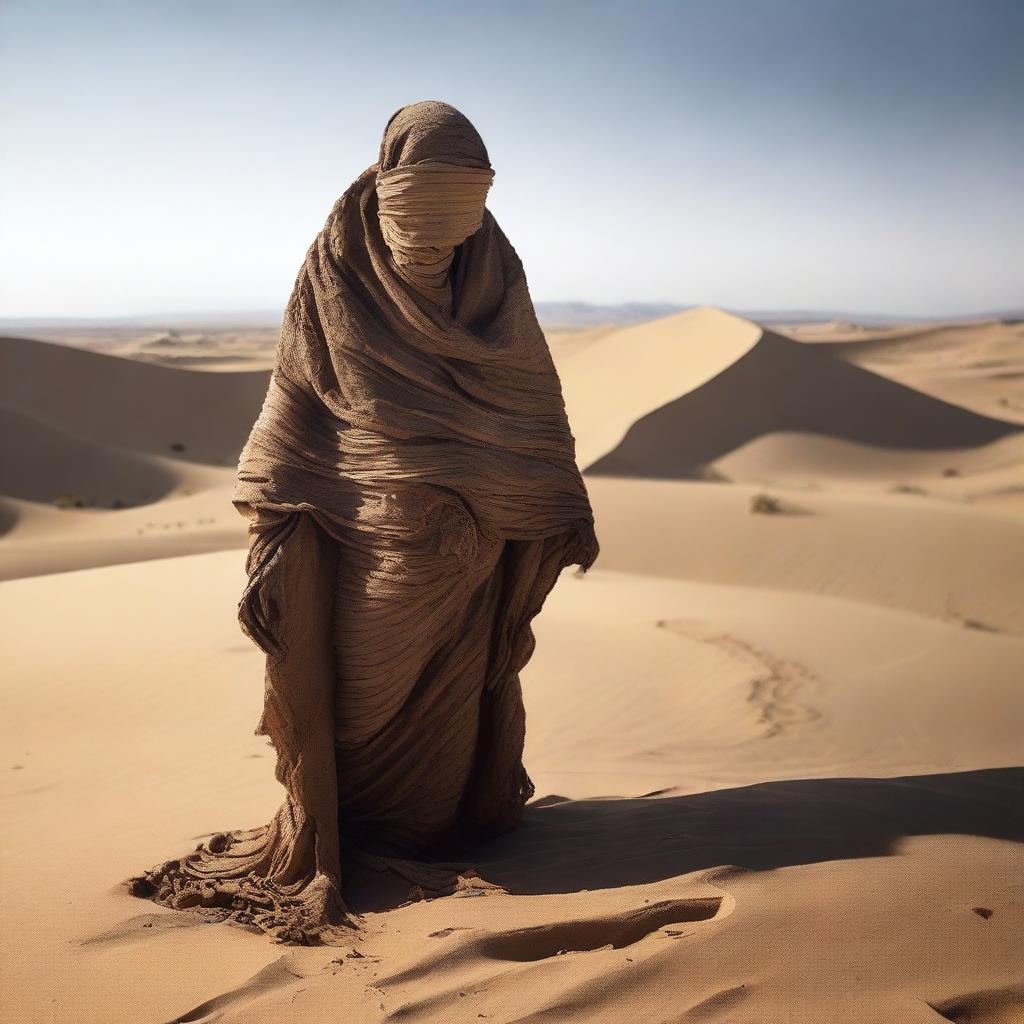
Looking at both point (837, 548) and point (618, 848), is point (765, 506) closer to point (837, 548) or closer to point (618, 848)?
point (837, 548)

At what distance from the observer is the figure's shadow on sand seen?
373 cm

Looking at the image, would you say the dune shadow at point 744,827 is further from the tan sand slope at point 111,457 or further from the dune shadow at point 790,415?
Answer: the dune shadow at point 790,415

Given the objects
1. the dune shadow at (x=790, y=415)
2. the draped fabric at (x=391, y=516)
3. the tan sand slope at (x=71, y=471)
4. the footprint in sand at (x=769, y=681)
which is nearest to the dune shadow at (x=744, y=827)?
the draped fabric at (x=391, y=516)

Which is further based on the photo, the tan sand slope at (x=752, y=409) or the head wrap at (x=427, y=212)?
the tan sand slope at (x=752, y=409)

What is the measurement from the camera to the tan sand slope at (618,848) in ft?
9.43

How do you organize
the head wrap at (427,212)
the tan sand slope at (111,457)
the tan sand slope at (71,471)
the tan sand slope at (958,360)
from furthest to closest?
the tan sand slope at (958,360), the tan sand slope at (71,471), the tan sand slope at (111,457), the head wrap at (427,212)

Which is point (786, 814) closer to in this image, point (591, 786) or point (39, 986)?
point (591, 786)

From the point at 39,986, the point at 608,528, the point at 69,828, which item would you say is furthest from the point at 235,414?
the point at 39,986

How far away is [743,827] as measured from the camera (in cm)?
405

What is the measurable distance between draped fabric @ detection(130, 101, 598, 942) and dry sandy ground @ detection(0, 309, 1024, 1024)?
295 mm

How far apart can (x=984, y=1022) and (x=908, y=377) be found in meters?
39.9

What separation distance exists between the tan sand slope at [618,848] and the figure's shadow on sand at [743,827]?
2 cm

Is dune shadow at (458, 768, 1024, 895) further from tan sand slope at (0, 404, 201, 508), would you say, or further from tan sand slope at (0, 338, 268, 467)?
tan sand slope at (0, 338, 268, 467)

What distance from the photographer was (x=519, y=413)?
3975mm
